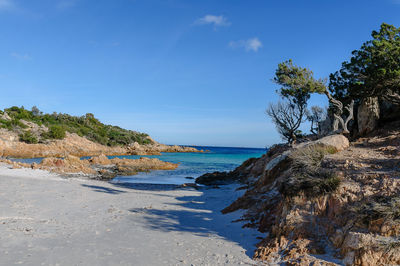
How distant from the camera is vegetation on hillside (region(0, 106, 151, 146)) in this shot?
45.4m

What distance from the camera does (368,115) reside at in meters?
14.8

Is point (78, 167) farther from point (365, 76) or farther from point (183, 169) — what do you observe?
point (365, 76)

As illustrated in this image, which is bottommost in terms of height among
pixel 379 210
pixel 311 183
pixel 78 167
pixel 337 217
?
pixel 78 167

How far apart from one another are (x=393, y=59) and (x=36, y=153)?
1660 inches

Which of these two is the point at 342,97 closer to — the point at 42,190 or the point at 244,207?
the point at 244,207

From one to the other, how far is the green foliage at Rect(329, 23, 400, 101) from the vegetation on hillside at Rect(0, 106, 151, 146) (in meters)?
45.8

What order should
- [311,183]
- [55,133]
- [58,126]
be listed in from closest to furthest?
[311,183]
[55,133]
[58,126]

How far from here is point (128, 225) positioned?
27.0 ft

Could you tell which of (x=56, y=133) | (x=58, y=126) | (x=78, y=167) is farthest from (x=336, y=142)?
(x=58, y=126)

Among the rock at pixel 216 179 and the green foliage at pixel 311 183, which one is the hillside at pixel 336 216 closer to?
the green foliage at pixel 311 183

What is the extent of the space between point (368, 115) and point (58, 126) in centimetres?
5110

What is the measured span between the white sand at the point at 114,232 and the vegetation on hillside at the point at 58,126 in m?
39.1

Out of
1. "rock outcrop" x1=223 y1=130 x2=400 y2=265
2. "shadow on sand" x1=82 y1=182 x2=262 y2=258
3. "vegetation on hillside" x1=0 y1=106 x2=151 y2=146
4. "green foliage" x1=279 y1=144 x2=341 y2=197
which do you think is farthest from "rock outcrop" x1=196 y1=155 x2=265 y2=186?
"vegetation on hillside" x1=0 y1=106 x2=151 y2=146

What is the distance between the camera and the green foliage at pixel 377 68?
13125 mm
